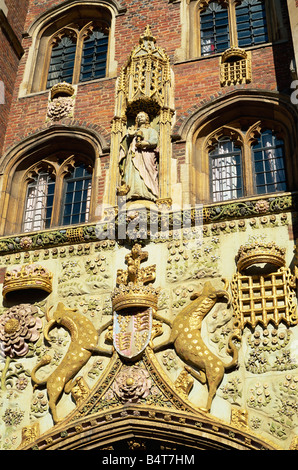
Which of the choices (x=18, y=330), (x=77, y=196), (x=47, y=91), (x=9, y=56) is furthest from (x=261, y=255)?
(x=9, y=56)

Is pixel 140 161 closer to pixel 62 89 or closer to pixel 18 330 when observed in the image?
pixel 62 89

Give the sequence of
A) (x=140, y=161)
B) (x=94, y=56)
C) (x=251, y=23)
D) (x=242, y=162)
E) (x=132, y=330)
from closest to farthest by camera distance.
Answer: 1. (x=132, y=330)
2. (x=140, y=161)
3. (x=242, y=162)
4. (x=251, y=23)
5. (x=94, y=56)

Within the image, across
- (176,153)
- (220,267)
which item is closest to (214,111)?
(176,153)

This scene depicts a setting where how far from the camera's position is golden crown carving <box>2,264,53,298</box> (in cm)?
1207

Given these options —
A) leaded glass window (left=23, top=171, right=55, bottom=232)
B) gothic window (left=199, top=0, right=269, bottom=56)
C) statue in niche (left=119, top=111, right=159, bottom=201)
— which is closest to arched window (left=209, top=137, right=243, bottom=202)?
statue in niche (left=119, top=111, right=159, bottom=201)

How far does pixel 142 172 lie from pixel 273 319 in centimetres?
381

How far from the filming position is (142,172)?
12664 mm

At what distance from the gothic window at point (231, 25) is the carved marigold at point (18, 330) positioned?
23.4ft

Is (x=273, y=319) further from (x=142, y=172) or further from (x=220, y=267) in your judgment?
(x=142, y=172)

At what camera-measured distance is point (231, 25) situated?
51.2 feet

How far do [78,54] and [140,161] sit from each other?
200 inches

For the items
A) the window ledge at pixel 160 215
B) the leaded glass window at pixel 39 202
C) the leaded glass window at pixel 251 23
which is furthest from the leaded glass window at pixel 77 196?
the leaded glass window at pixel 251 23

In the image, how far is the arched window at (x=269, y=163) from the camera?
12781 mm

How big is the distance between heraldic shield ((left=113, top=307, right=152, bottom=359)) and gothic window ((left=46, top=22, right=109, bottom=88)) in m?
6.74
